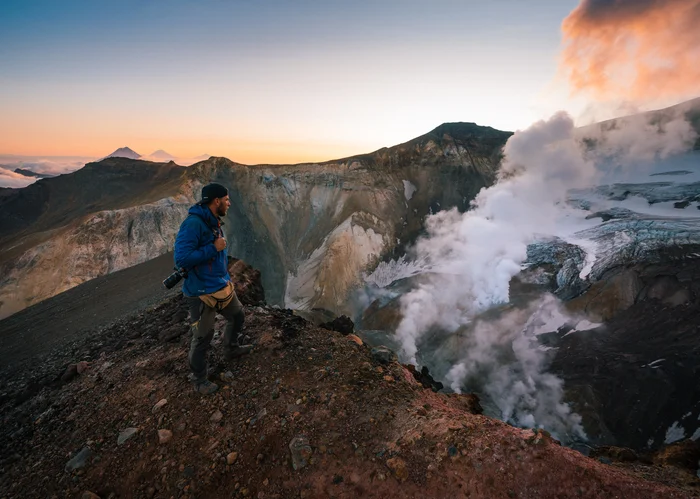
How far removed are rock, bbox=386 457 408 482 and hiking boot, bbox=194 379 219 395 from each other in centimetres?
243

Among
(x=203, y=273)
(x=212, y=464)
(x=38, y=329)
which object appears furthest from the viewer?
(x=38, y=329)

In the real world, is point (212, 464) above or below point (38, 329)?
above

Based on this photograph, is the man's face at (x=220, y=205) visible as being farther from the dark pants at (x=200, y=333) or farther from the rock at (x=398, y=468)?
the rock at (x=398, y=468)

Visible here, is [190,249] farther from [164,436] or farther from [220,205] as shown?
[164,436]

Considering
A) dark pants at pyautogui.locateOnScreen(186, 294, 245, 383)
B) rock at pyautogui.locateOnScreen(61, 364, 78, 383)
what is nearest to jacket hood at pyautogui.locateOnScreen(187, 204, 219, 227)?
dark pants at pyautogui.locateOnScreen(186, 294, 245, 383)

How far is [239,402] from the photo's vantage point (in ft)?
13.5

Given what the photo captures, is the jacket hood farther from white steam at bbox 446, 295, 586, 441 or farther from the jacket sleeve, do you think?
white steam at bbox 446, 295, 586, 441

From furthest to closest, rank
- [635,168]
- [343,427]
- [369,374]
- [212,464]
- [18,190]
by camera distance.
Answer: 1. [18,190]
2. [635,168]
3. [369,374]
4. [343,427]
5. [212,464]

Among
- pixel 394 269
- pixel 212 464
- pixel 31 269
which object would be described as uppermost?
pixel 212 464

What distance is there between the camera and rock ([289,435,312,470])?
3254 millimetres

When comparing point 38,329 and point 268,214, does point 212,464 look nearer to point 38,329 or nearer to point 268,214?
point 38,329

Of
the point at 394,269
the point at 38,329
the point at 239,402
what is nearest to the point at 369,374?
the point at 239,402

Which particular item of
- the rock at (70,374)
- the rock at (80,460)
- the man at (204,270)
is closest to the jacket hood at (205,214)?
the man at (204,270)

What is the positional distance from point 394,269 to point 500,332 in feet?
48.4
